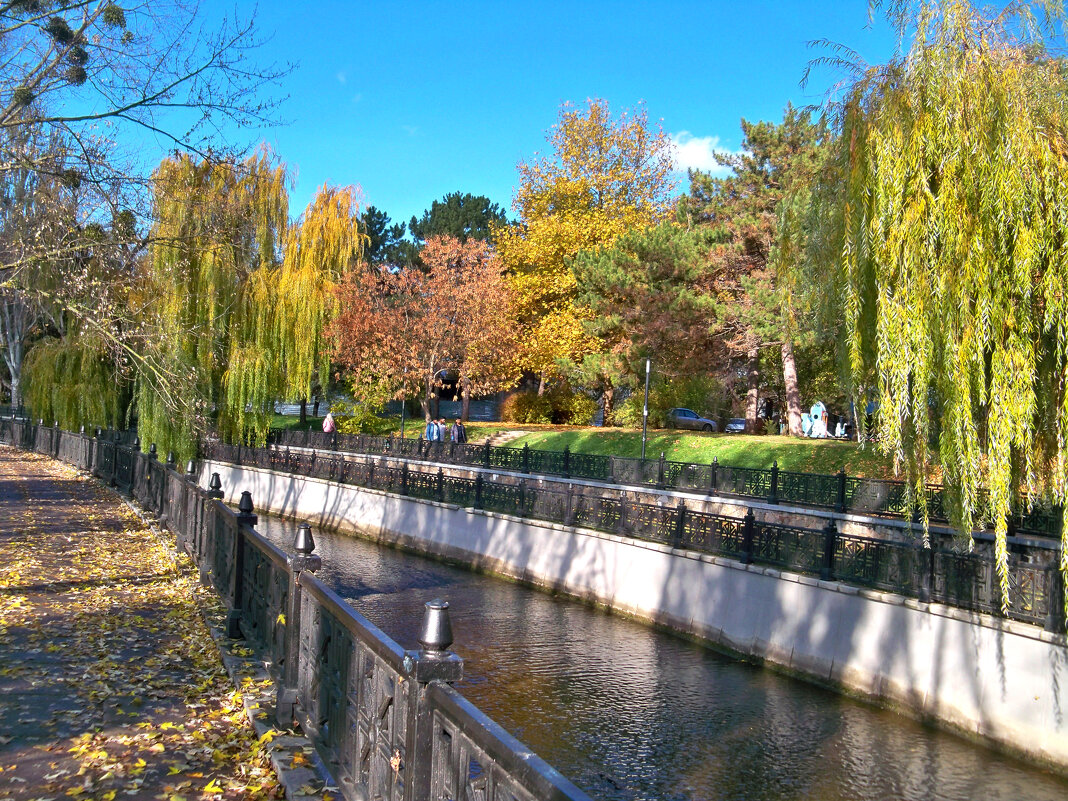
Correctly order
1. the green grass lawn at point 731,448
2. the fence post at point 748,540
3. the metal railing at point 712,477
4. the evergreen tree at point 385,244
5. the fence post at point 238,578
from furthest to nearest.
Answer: the evergreen tree at point 385,244, the green grass lawn at point 731,448, the metal railing at point 712,477, the fence post at point 748,540, the fence post at point 238,578

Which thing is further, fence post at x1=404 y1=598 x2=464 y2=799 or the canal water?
the canal water

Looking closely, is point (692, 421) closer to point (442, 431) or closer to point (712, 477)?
point (442, 431)

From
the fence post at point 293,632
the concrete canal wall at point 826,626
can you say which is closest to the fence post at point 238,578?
the fence post at point 293,632

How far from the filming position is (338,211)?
3100cm

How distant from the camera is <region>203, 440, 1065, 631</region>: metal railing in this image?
849 centimetres

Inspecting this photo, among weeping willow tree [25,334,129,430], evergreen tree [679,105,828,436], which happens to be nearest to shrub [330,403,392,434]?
weeping willow tree [25,334,129,430]

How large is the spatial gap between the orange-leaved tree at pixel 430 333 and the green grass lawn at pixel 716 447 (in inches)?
114

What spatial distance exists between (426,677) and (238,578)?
14.7 ft

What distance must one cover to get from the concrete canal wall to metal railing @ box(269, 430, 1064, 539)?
4.49 feet

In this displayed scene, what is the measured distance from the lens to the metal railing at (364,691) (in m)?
2.64

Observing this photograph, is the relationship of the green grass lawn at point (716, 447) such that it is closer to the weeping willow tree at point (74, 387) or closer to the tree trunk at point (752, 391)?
the tree trunk at point (752, 391)

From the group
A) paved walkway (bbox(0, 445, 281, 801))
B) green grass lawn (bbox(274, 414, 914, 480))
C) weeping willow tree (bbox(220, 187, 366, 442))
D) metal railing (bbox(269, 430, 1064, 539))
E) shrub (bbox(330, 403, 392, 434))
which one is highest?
weeping willow tree (bbox(220, 187, 366, 442))

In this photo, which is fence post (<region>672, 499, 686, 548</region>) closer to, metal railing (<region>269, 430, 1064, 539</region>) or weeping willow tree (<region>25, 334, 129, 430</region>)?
metal railing (<region>269, 430, 1064, 539</region>)

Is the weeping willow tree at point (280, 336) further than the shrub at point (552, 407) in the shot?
No
